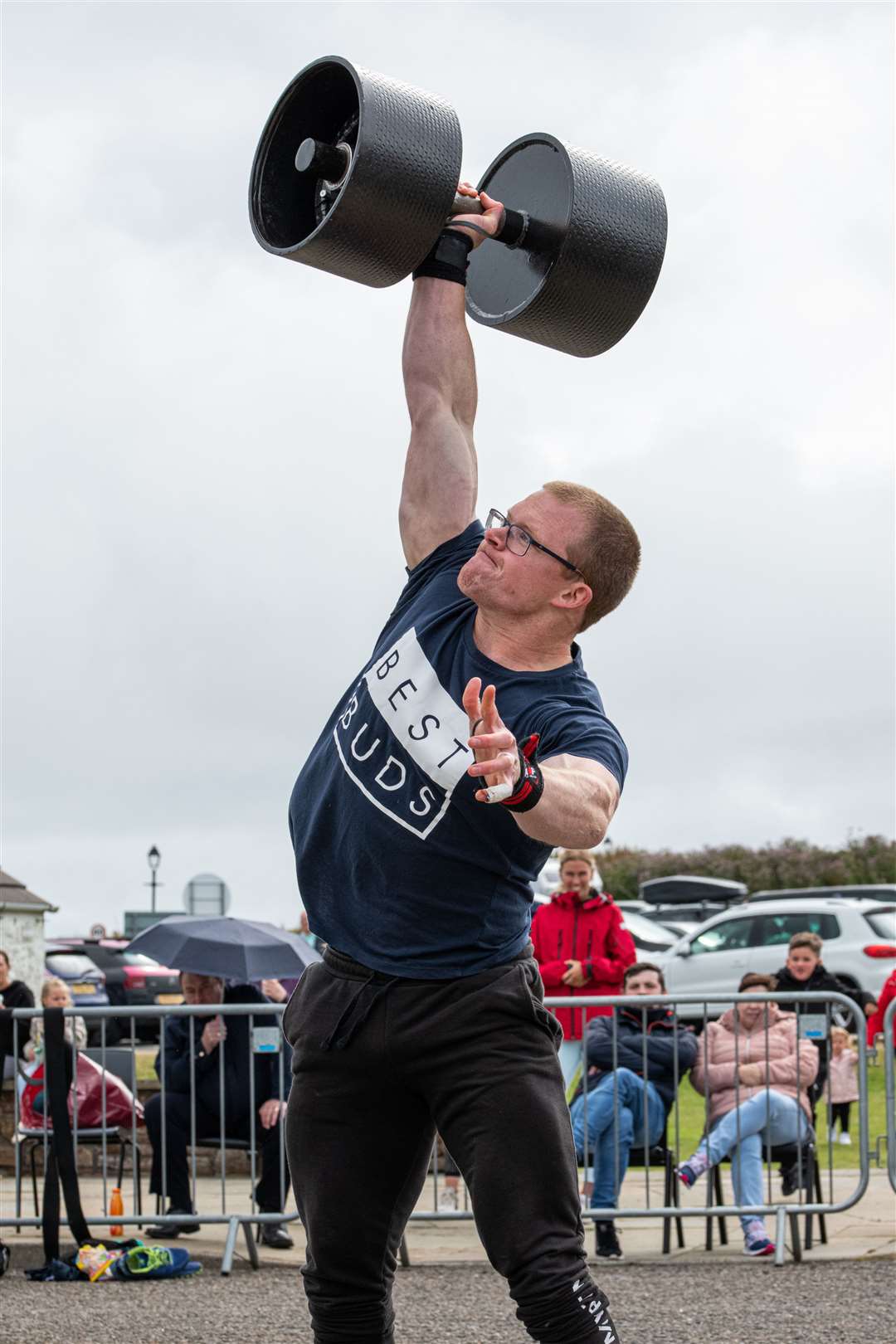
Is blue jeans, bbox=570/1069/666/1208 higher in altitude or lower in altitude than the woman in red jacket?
lower

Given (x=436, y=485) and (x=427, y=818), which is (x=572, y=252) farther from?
(x=427, y=818)

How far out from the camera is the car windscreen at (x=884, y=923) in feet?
58.7

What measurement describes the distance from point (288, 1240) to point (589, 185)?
5.64 m

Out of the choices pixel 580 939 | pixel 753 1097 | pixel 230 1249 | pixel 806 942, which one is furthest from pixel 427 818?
pixel 806 942

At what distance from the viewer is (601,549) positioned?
341cm

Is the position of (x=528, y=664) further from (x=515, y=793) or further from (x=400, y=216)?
(x=400, y=216)

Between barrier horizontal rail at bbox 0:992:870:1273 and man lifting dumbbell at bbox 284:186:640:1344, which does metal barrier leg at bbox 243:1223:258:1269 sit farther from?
man lifting dumbbell at bbox 284:186:640:1344

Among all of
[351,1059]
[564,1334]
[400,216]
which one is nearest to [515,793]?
[351,1059]

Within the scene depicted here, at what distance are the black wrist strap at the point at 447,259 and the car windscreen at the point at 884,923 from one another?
15.2 metres

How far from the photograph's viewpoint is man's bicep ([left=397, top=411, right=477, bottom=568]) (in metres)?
3.68

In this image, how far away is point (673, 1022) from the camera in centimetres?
773

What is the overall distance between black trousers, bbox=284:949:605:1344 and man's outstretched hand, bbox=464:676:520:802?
24.7 inches

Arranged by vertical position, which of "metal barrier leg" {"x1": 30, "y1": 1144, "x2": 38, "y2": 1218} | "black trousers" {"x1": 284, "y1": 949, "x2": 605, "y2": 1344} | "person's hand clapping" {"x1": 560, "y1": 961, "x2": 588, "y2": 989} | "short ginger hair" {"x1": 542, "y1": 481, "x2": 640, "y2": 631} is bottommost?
"metal barrier leg" {"x1": 30, "y1": 1144, "x2": 38, "y2": 1218}

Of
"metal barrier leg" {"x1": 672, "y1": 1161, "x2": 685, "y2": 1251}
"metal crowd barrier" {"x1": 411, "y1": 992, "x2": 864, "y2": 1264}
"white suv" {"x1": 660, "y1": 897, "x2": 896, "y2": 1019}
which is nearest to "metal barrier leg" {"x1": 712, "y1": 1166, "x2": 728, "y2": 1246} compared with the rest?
"metal crowd barrier" {"x1": 411, "y1": 992, "x2": 864, "y2": 1264}
